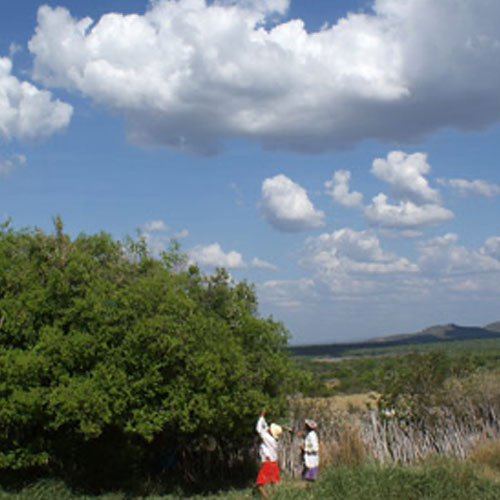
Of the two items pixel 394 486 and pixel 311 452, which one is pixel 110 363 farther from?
pixel 394 486

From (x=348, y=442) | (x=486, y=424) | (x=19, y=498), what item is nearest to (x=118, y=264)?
(x=19, y=498)

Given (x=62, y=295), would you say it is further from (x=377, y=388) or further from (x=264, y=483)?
(x=377, y=388)

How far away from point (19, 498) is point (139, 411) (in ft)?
8.55

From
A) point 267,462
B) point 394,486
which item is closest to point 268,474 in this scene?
point 267,462

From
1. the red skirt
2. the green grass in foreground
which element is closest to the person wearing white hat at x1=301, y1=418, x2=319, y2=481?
the green grass in foreground

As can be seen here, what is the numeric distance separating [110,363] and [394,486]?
5.14 meters

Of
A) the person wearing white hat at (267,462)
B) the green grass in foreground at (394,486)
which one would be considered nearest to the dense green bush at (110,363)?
the person wearing white hat at (267,462)

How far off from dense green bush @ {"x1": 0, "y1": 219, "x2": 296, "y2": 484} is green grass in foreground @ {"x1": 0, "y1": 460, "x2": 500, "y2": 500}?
1.46 metres

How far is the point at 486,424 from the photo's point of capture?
15.0 m

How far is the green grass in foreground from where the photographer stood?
10.1 m

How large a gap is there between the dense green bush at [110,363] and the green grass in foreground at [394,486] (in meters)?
1.46

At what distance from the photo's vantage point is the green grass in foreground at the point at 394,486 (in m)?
10.1

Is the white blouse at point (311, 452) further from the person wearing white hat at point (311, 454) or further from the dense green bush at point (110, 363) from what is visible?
the dense green bush at point (110, 363)

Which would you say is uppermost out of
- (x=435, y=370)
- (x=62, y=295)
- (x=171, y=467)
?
(x=62, y=295)
